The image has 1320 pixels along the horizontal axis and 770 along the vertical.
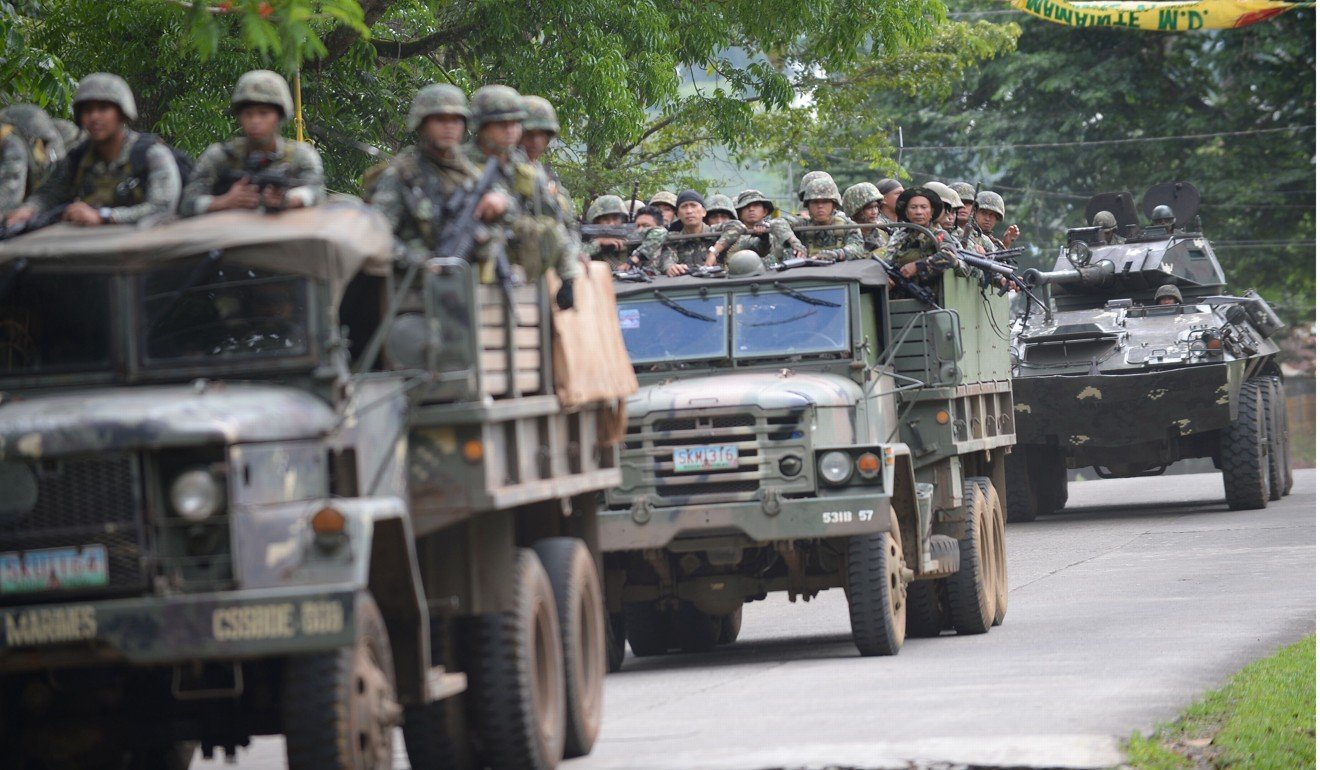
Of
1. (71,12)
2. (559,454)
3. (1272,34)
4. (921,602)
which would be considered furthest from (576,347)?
(1272,34)

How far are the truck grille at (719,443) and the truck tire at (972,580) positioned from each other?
2.30 metres

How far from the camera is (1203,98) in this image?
41.4 meters

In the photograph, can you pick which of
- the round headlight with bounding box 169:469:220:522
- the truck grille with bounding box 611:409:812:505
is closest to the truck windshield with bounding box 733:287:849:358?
the truck grille with bounding box 611:409:812:505

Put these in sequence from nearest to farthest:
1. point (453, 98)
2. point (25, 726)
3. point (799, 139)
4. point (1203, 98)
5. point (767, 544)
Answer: point (25, 726)
point (453, 98)
point (767, 544)
point (799, 139)
point (1203, 98)

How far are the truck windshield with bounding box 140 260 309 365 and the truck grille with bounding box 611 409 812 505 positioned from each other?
16.0 feet

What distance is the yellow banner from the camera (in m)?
27.8

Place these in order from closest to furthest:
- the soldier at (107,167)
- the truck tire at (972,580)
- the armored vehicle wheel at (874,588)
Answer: the soldier at (107,167), the armored vehicle wheel at (874,588), the truck tire at (972,580)

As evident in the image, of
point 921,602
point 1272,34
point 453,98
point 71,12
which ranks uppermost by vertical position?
point 1272,34

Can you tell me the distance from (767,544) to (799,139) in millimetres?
18370

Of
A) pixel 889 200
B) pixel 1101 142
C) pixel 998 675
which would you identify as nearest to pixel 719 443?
pixel 998 675

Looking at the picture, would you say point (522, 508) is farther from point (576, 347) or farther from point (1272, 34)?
point (1272, 34)

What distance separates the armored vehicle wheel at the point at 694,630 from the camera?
48.8ft

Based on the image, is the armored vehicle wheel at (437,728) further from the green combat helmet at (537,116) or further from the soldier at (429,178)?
the green combat helmet at (537,116)

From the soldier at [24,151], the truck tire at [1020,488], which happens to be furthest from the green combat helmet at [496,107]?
the truck tire at [1020,488]
